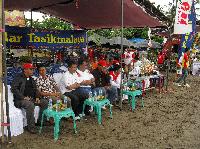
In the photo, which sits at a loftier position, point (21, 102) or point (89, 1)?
point (89, 1)

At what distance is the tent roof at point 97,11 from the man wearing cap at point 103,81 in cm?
210

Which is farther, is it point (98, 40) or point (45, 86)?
point (98, 40)

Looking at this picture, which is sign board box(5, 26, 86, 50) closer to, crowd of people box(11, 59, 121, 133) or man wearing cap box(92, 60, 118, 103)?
crowd of people box(11, 59, 121, 133)

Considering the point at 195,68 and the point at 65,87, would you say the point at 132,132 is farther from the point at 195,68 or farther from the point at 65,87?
the point at 195,68

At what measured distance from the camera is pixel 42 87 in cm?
726

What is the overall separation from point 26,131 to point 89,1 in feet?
17.4

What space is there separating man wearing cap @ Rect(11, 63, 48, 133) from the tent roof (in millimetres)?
3207

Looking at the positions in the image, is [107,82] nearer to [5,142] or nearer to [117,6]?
[117,6]

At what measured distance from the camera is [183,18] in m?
11.5

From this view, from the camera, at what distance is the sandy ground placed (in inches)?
239

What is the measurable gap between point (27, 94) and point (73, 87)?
1.24m

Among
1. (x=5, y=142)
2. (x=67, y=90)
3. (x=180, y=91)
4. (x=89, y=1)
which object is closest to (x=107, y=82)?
(x=67, y=90)

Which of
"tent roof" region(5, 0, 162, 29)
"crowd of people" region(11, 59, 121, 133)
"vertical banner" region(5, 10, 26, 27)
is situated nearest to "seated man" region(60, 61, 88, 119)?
"crowd of people" region(11, 59, 121, 133)

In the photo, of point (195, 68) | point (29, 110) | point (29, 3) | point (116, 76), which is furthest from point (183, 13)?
point (195, 68)
